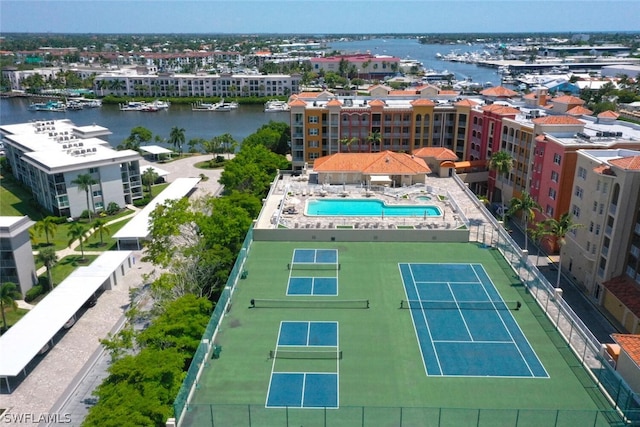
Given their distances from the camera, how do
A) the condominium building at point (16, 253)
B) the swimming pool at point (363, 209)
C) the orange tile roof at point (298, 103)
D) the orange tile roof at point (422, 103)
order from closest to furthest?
the condominium building at point (16, 253) < the swimming pool at point (363, 209) < the orange tile roof at point (298, 103) < the orange tile roof at point (422, 103)

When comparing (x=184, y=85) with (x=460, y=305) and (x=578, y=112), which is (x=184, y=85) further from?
(x=460, y=305)

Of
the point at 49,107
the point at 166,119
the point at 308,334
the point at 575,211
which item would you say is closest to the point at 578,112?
the point at 575,211

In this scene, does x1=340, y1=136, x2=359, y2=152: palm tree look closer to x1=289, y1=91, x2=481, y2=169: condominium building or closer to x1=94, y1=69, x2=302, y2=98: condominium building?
x1=289, y1=91, x2=481, y2=169: condominium building

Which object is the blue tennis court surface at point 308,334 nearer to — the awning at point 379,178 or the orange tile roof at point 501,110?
the awning at point 379,178

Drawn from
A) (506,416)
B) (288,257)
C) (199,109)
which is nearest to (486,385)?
(506,416)

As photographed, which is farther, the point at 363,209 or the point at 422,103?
the point at 422,103

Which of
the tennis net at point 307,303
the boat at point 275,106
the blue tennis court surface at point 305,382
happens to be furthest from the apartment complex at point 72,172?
the boat at point 275,106
